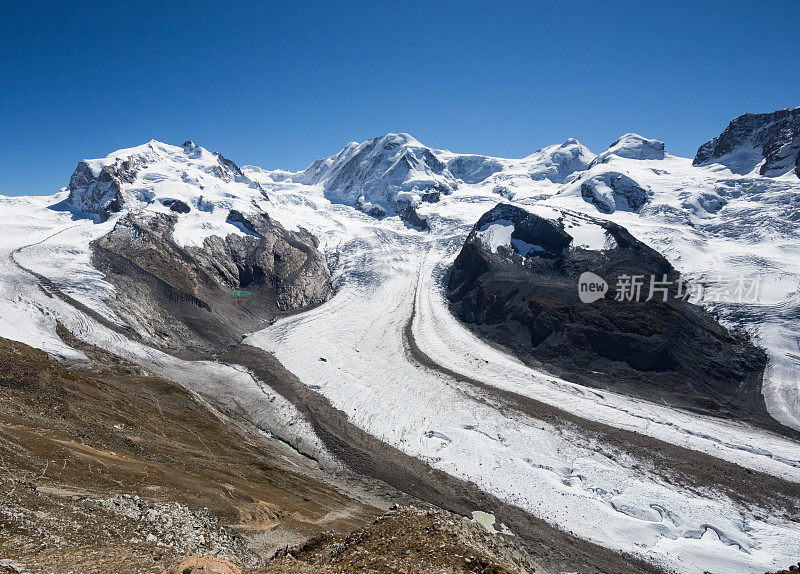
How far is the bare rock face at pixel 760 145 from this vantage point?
10612 centimetres

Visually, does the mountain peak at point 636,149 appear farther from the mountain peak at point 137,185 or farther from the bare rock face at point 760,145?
the mountain peak at point 137,185

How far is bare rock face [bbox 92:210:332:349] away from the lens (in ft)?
177

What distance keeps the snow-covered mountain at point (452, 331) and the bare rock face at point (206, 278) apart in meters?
0.45

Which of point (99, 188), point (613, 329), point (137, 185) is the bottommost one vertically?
point (613, 329)

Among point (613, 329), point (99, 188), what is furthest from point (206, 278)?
point (613, 329)

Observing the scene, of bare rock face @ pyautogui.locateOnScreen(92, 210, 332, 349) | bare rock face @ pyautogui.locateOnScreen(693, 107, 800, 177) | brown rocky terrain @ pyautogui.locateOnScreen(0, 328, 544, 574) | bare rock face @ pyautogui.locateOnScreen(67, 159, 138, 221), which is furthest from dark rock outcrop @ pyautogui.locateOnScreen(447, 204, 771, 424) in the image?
bare rock face @ pyautogui.locateOnScreen(67, 159, 138, 221)

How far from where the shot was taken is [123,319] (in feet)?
159

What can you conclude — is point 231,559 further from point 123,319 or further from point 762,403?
point 762,403

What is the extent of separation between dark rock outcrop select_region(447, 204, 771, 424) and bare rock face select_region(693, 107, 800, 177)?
70576 mm

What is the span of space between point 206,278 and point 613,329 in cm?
6664

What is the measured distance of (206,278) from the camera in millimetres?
70812

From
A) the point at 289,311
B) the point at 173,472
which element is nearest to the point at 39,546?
the point at 173,472

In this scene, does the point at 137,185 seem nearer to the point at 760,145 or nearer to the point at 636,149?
the point at 636,149

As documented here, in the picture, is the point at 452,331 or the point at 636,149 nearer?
the point at 452,331
